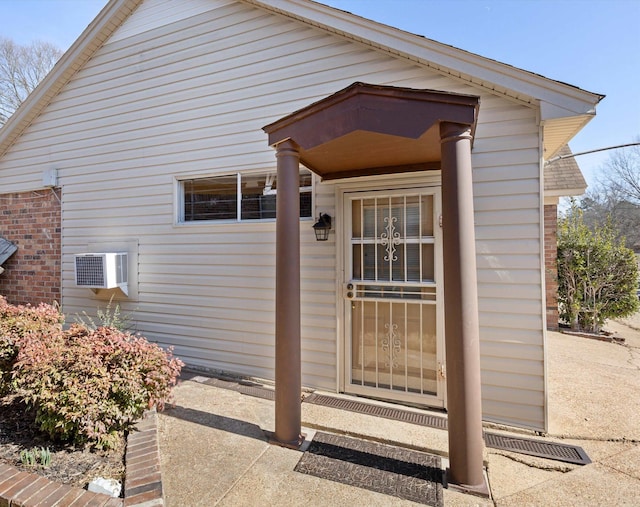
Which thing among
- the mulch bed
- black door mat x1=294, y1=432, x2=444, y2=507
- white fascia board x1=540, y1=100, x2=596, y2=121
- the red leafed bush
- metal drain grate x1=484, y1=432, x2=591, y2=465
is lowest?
metal drain grate x1=484, y1=432, x2=591, y2=465

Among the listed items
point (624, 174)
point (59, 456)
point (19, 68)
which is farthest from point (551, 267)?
point (624, 174)

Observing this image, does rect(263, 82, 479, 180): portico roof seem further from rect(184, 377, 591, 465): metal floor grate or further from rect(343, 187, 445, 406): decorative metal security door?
rect(184, 377, 591, 465): metal floor grate

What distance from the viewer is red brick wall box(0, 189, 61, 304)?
5.98m

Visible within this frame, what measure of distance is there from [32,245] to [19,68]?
11.3 metres

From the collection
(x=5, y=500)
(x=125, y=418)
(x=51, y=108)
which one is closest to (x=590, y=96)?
(x=125, y=418)

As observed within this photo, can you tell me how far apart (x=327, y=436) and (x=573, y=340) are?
5.72m

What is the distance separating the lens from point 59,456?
2486 mm

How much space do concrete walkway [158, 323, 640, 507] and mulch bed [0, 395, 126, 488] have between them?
35 centimetres

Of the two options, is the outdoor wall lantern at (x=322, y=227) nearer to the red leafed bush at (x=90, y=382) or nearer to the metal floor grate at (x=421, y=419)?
the metal floor grate at (x=421, y=419)

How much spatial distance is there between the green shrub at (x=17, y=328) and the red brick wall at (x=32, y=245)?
7.42ft

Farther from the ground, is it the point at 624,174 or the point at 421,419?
the point at 624,174

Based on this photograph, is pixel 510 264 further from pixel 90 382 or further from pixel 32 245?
pixel 32 245

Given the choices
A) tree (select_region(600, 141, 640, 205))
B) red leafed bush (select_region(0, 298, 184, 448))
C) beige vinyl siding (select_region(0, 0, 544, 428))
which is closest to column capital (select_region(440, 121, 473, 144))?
beige vinyl siding (select_region(0, 0, 544, 428))

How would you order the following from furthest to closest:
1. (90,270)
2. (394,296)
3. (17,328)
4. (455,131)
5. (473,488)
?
(90,270), (394,296), (17,328), (455,131), (473,488)
